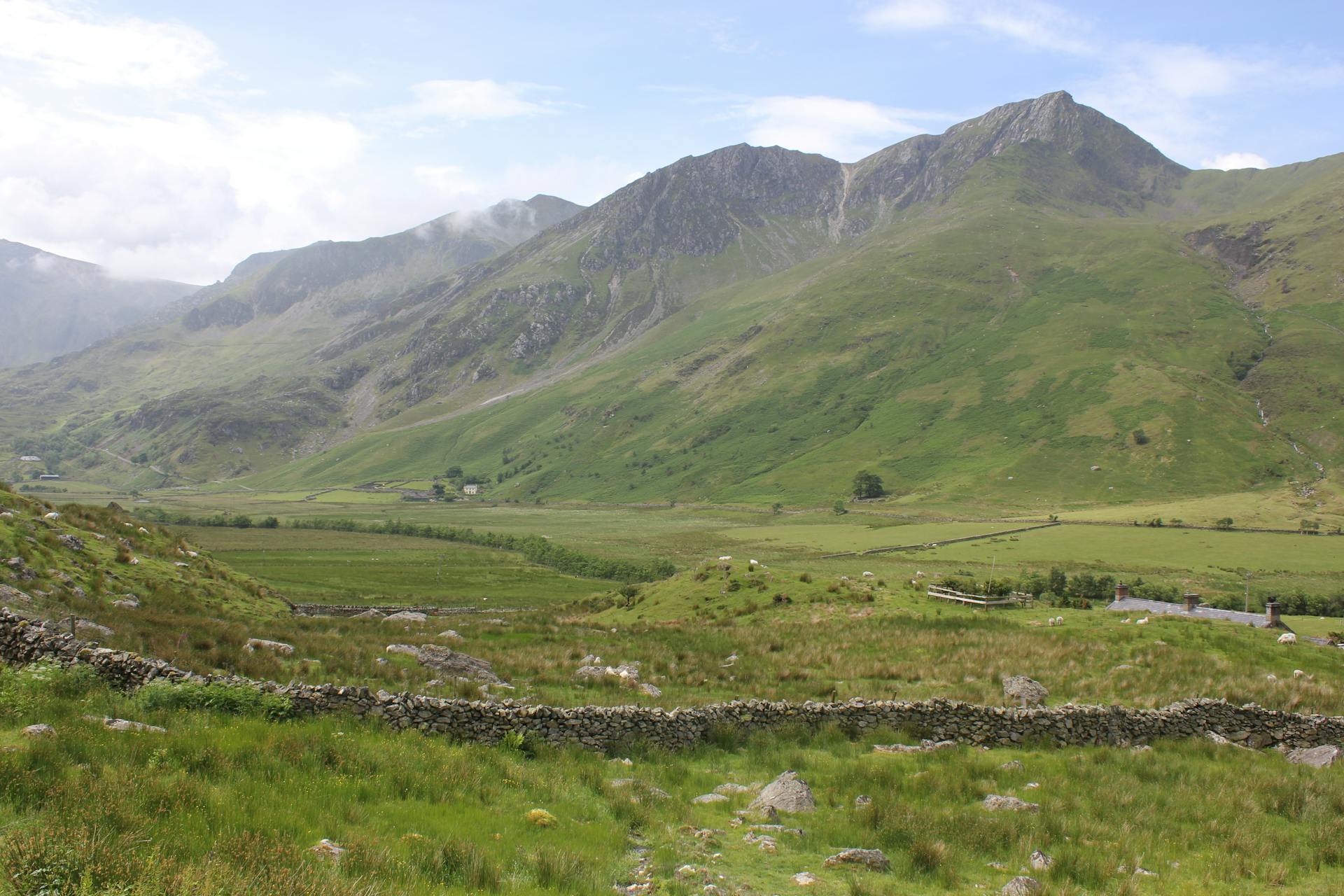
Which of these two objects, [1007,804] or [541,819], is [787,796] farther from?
[541,819]

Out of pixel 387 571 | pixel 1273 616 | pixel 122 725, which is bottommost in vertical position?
pixel 387 571

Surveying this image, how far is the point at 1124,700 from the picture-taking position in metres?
20.2

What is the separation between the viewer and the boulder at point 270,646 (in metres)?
18.9

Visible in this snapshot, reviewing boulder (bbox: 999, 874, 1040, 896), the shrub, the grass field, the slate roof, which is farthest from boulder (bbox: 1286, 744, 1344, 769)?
the grass field

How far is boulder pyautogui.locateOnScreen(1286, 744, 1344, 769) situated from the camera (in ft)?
53.0

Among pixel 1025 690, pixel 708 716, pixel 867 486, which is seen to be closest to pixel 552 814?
pixel 708 716

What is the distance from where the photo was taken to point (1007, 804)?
13.3 meters

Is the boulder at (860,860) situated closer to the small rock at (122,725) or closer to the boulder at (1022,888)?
the boulder at (1022,888)

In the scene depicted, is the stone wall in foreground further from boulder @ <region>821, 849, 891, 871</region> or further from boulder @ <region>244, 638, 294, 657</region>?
boulder @ <region>821, 849, 891, 871</region>

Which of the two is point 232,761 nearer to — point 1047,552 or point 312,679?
point 312,679

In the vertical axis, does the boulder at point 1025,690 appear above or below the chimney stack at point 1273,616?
above

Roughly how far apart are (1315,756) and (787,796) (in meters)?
Answer: 12.7

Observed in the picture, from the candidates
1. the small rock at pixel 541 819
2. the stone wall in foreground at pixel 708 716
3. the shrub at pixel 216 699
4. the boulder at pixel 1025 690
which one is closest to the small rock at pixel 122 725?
the shrub at pixel 216 699

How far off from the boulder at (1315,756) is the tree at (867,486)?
512 feet
